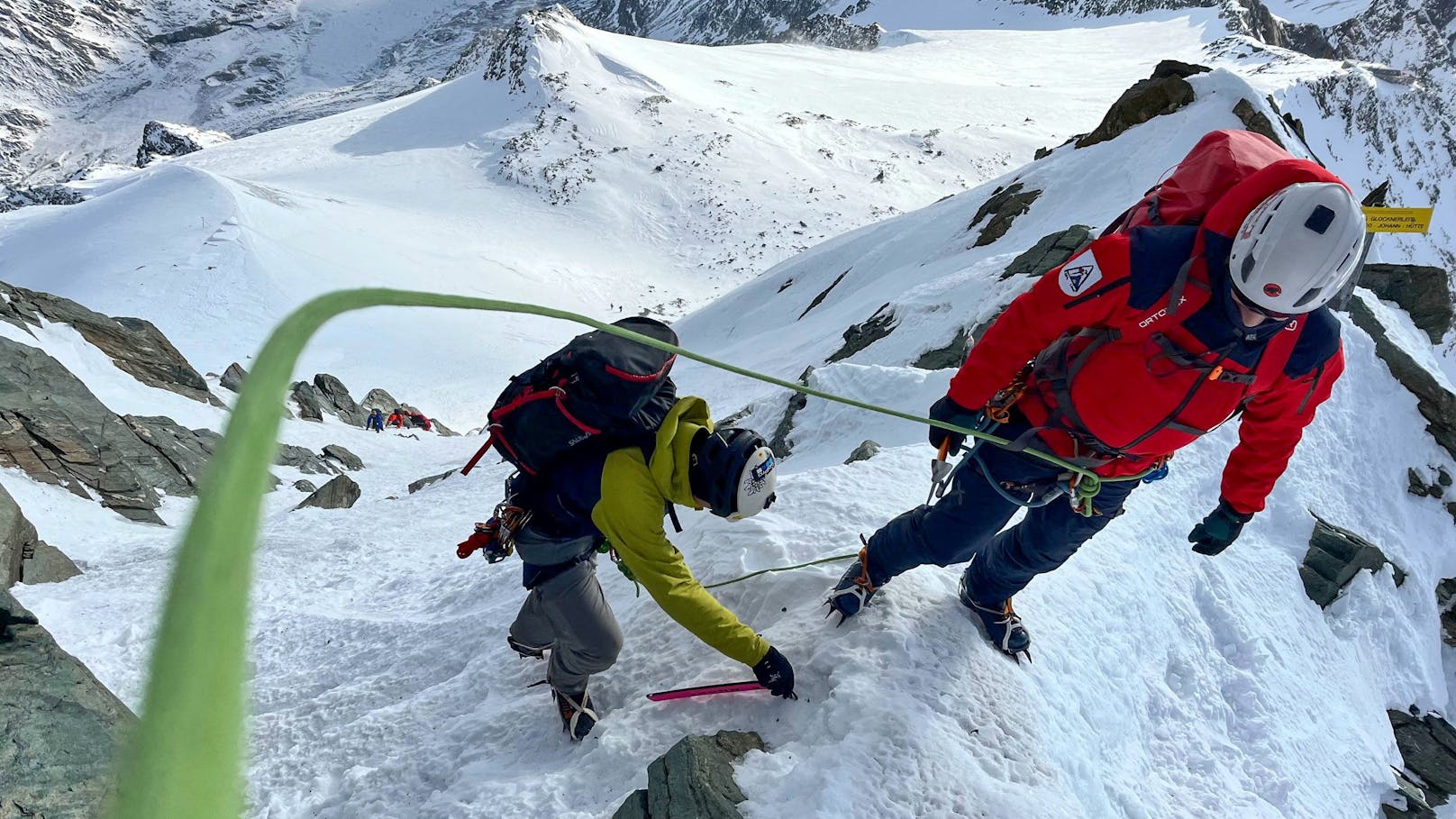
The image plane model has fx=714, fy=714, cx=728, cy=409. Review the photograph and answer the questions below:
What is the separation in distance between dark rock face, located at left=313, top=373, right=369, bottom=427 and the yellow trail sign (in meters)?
18.3

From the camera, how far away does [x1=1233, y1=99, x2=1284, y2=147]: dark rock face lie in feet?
37.5

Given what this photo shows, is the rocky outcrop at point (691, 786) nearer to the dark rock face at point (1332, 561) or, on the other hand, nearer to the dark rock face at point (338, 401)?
the dark rock face at point (1332, 561)

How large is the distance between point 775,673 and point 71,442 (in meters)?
10.2

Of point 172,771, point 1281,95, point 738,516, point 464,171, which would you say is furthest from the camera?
point 464,171

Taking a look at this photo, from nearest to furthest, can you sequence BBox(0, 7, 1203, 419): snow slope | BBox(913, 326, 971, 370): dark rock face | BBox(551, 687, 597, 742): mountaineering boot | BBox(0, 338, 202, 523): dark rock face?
BBox(551, 687, 597, 742): mountaineering boot < BBox(0, 338, 202, 523): dark rock face < BBox(913, 326, 971, 370): dark rock face < BBox(0, 7, 1203, 419): snow slope

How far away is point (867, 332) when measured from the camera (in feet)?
36.0

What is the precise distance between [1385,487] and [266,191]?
39.6m

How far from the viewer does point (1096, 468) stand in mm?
2910

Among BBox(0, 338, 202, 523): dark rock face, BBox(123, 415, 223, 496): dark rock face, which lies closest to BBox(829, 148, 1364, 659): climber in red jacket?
BBox(0, 338, 202, 523): dark rock face

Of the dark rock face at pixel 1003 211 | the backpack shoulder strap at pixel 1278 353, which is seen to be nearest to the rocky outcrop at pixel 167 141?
the dark rock face at pixel 1003 211

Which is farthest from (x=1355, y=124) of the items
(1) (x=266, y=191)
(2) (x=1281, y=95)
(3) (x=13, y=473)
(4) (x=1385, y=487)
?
(1) (x=266, y=191)

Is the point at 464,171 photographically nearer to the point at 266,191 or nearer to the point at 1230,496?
the point at 266,191

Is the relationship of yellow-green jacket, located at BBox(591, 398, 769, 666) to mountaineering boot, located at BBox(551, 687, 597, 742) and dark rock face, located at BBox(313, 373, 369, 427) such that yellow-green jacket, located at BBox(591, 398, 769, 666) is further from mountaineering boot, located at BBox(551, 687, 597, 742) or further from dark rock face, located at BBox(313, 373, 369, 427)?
dark rock face, located at BBox(313, 373, 369, 427)

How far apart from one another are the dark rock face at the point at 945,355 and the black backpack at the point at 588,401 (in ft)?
21.5
